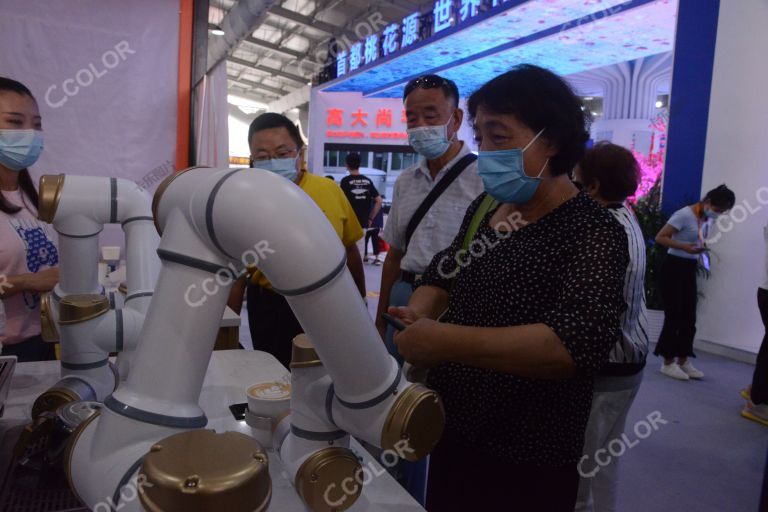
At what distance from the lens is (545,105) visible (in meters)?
1.06

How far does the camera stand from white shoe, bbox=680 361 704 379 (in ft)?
13.6

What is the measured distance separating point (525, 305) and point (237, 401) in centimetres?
68

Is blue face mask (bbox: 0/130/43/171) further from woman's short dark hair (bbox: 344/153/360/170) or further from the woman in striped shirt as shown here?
woman's short dark hair (bbox: 344/153/360/170)

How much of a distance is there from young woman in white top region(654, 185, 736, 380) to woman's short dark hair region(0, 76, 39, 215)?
13.3ft

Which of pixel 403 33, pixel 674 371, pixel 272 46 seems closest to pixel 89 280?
pixel 674 371

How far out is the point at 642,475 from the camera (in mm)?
2627

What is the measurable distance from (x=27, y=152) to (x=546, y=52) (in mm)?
7792

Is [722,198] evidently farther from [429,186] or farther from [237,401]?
[237,401]

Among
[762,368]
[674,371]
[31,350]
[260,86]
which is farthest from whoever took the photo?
[260,86]

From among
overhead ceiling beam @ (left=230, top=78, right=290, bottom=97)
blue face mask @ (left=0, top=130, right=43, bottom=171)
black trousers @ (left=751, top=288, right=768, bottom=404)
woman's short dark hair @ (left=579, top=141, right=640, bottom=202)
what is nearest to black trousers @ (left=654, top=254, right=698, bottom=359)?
black trousers @ (left=751, top=288, right=768, bottom=404)

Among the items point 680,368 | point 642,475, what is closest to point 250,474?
point 642,475

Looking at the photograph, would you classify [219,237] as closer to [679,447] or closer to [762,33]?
[679,447]

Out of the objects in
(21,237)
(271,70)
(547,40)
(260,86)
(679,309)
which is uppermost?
(260,86)

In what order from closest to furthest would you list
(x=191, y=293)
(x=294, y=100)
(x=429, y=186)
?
(x=191, y=293) → (x=429, y=186) → (x=294, y=100)
